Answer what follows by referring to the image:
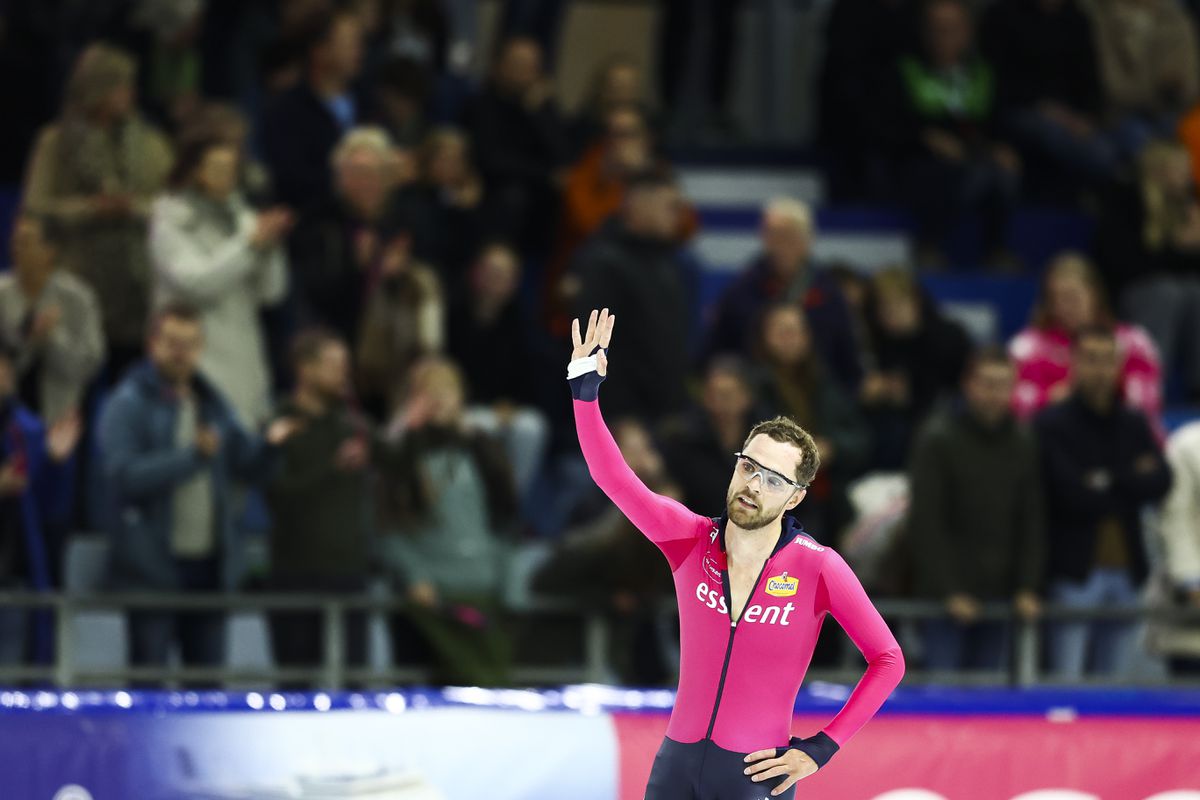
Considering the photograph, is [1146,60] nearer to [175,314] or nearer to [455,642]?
[455,642]

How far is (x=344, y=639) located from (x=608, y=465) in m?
3.68

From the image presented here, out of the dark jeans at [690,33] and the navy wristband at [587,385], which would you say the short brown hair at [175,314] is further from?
the dark jeans at [690,33]

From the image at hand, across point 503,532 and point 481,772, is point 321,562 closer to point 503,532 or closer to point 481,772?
point 503,532

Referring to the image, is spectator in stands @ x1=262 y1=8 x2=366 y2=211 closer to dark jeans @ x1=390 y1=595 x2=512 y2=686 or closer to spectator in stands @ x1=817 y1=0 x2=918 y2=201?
dark jeans @ x1=390 y1=595 x2=512 y2=686

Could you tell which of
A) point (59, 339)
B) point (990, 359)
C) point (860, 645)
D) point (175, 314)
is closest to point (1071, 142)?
point (990, 359)

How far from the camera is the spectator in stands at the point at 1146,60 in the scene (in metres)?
13.6

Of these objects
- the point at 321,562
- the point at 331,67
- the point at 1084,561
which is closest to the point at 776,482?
the point at 321,562

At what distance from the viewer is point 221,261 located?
914cm

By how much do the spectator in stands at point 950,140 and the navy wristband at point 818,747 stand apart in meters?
7.87

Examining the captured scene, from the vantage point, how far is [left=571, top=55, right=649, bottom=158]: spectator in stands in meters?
11.5

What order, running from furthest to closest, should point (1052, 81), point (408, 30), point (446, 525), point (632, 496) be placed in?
point (1052, 81) → point (408, 30) → point (446, 525) → point (632, 496)

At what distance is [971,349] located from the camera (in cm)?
1092

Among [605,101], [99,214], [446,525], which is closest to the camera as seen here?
[446,525]

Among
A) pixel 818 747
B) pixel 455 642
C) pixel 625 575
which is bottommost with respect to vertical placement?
pixel 455 642
